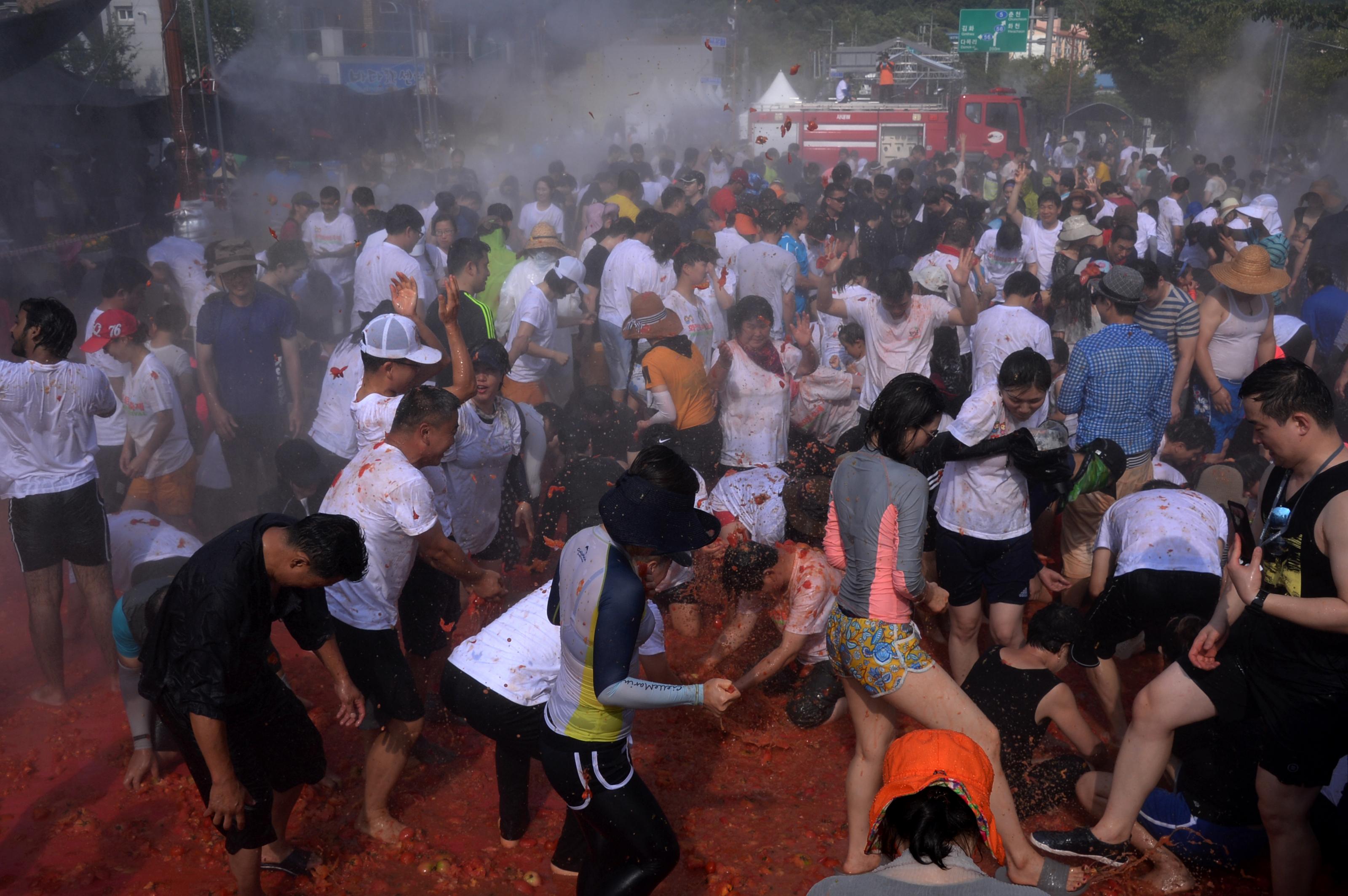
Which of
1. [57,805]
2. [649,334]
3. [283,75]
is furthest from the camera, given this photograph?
[283,75]

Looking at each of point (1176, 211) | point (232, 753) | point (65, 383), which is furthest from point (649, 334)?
point (1176, 211)

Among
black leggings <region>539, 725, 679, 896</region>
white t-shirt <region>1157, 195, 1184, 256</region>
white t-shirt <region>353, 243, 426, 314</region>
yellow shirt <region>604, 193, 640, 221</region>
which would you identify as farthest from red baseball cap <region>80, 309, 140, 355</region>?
white t-shirt <region>1157, 195, 1184, 256</region>

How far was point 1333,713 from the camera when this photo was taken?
2.96 meters

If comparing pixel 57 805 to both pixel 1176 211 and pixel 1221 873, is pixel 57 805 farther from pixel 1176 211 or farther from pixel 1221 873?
pixel 1176 211

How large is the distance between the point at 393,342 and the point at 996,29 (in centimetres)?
4404

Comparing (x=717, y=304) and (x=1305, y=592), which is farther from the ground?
(x=1305, y=592)

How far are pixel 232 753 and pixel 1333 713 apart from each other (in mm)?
3543

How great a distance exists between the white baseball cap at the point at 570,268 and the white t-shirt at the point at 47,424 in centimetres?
380

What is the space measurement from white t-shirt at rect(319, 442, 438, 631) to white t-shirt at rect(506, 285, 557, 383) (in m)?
3.01

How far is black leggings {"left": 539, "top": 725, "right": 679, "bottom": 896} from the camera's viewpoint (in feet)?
9.55

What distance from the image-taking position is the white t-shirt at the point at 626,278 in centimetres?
747

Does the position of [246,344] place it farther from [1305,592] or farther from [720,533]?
[1305,592]

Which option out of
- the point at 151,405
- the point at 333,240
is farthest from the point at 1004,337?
the point at 333,240

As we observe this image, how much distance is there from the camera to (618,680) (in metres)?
2.73
